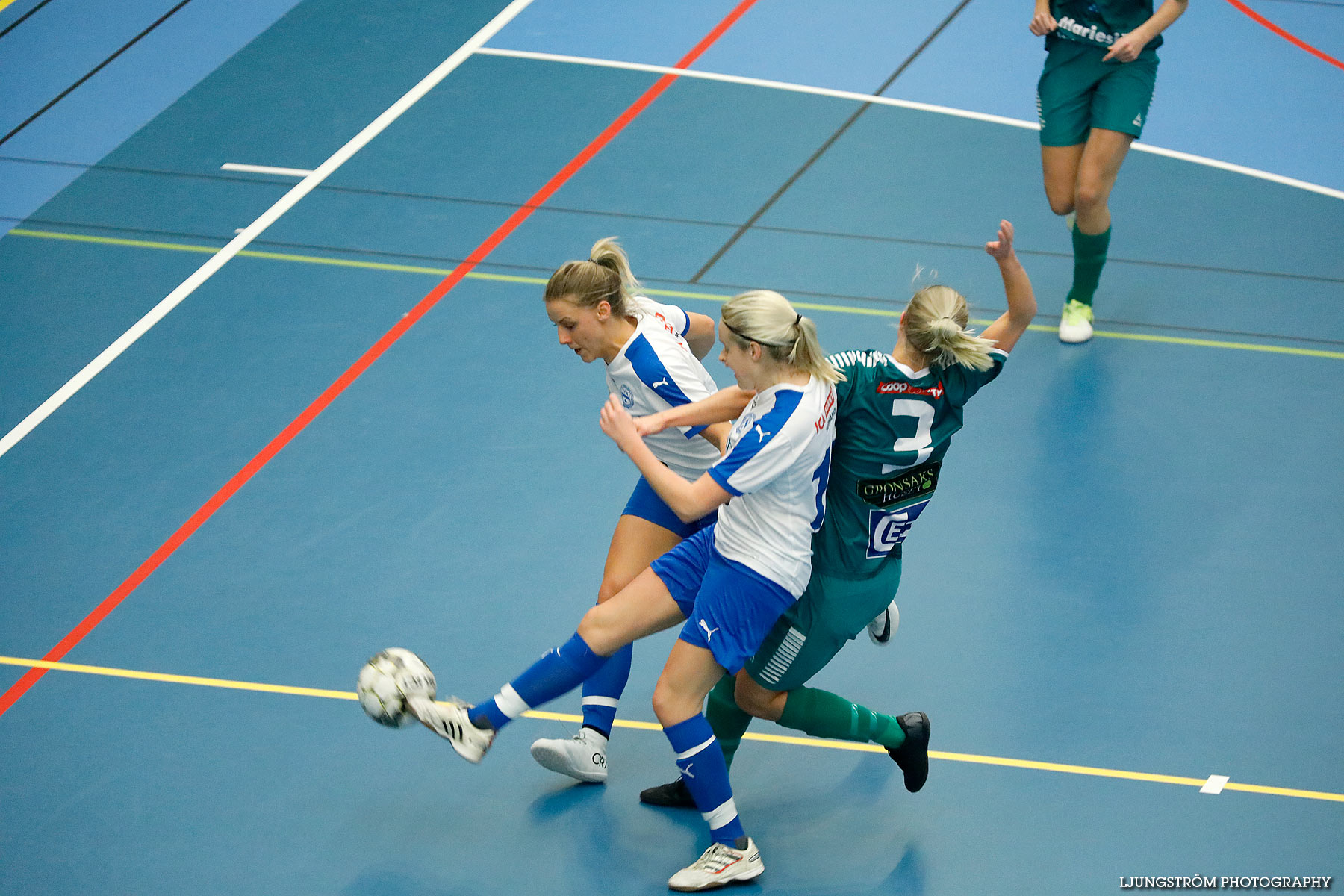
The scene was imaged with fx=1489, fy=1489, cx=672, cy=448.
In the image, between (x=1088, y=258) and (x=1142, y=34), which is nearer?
(x=1142, y=34)

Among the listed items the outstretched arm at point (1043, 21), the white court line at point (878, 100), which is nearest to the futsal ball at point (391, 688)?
the outstretched arm at point (1043, 21)

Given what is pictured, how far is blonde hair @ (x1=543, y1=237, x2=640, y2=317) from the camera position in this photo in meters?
4.82

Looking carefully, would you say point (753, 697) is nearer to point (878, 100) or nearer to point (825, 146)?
point (825, 146)

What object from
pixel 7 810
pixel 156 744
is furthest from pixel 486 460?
pixel 7 810

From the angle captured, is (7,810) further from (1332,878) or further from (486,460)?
(1332,878)

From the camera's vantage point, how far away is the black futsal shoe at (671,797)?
195 inches

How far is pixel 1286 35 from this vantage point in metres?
10.7

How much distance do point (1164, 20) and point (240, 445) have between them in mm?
4811

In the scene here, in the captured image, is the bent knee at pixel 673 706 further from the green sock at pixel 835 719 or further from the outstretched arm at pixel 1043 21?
the outstretched arm at pixel 1043 21

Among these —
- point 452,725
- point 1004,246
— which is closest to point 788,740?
point 452,725

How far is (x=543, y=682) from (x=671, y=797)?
60 cm

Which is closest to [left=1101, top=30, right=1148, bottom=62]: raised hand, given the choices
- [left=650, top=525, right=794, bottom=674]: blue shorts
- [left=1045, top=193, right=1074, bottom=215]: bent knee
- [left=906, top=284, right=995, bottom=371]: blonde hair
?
[left=1045, top=193, right=1074, bottom=215]: bent knee

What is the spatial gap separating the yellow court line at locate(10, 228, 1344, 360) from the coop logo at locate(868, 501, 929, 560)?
10.8ft

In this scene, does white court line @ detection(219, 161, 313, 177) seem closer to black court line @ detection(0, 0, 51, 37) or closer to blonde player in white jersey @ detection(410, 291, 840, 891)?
black court line @ detection(0, 0, 51, 37)
